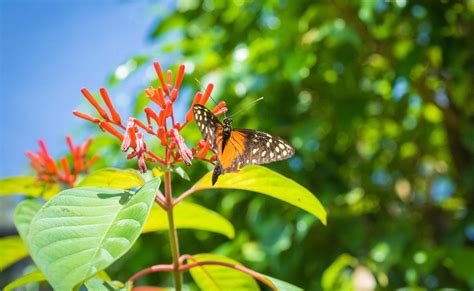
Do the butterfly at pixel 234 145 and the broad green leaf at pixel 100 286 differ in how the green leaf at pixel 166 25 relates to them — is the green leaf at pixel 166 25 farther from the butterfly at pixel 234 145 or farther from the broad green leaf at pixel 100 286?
the broad green leaf at pixel 100 286

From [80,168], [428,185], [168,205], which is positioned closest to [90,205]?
[168,205]

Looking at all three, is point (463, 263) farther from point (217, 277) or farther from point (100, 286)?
point (100, 286)

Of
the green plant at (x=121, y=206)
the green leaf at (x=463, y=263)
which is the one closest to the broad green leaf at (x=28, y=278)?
the green plant at (x=121, y=206)

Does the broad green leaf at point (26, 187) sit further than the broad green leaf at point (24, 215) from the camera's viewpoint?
Yes

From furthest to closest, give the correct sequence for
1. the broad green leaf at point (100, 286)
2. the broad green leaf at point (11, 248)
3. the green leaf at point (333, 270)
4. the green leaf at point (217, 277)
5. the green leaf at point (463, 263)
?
1. the green leaf at point (333, 270)
2. the green leaf at point (463, 263)
3. the broad green leaf at point (11, 248)
4. the green leaf at point (217, 277)
5. the broad green leaf at point (100, 286)

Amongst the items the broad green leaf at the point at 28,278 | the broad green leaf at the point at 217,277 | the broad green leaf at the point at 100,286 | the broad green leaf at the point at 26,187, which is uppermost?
the broad green leaf at the point at 26,187

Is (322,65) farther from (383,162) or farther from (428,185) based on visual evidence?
(428,185)
